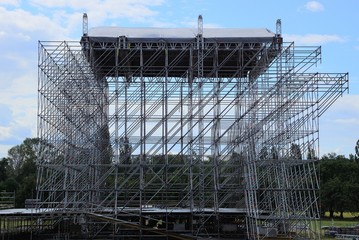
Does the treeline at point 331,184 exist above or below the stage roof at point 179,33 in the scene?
below

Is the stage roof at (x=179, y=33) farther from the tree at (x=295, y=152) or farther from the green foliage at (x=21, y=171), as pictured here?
the green foliage at (x=21, y=171)

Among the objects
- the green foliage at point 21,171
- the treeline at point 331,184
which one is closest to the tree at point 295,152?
the green foliage at point 21,171

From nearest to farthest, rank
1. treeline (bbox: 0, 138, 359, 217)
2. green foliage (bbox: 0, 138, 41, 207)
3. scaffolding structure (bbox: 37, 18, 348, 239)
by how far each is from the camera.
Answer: scaffolding structure (bbox: 37, 18, 348, 239)
green foliage (bbox: 0, 138, 41, 207)
treeline (bbox: 0, 138, 359, 217)

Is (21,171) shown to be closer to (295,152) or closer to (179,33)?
(179,33)

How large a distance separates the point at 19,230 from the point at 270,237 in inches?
600

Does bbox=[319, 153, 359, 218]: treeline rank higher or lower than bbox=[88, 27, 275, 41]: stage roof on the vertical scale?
lower

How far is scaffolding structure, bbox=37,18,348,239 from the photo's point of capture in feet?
98.7

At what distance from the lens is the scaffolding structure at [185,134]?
3009cm

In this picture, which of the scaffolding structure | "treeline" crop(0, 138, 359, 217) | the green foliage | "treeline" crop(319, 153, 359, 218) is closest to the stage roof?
the scaffolding structure

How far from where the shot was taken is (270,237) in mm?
27109

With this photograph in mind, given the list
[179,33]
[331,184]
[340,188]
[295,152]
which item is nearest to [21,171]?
[331,184]

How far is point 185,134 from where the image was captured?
31.2 m

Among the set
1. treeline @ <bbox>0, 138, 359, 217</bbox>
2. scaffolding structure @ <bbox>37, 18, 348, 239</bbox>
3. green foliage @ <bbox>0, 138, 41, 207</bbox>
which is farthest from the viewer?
treeline @ <bbox>0, 138, 359, 217</bbox>

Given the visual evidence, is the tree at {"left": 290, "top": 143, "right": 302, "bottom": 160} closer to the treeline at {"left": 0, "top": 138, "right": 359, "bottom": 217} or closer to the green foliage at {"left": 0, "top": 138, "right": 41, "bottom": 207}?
the green foliage at {"left": 0, "top": 138, "right": 41, "bottom": 207}
